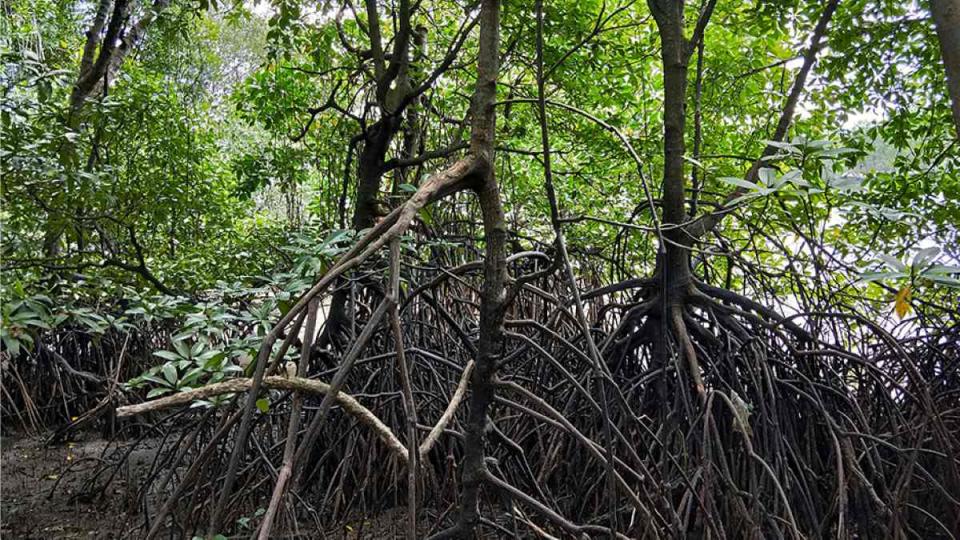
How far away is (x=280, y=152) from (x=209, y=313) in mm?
2878

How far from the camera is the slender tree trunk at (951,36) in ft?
4.84

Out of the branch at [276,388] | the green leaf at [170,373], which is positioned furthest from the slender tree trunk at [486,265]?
the green leaf at [170,373]

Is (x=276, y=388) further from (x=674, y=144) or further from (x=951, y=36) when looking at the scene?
(x=674, y=144)

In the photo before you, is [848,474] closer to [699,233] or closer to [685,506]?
[685,506]

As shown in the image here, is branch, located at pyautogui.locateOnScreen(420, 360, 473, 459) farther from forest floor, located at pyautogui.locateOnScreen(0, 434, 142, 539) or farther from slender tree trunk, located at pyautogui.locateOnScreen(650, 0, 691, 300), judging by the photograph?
forest floor, located at pyautogui.locateOnScreen(0, 434, 142, 539)

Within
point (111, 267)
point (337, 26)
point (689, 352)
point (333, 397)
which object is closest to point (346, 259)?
point (333, 397)

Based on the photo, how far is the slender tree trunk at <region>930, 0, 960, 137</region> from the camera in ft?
4.84

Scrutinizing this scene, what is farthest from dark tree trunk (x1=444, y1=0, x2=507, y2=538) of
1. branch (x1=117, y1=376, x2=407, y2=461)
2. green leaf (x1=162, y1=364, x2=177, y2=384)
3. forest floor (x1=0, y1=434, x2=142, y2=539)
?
forest floor (x1=0, y1=434, x2=142, y2=539)

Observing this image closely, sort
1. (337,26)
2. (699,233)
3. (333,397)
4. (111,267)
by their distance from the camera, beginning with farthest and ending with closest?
(337,26), (111,267), (699,233), (333,397)

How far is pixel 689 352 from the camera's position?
96.9 inches

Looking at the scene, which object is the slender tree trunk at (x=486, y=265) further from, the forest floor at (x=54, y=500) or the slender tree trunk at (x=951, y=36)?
the forest floor at (x=54, y=500)

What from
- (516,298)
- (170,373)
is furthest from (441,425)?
(516,298)

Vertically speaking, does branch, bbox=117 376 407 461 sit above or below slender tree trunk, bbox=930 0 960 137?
below

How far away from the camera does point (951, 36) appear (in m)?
1.48
